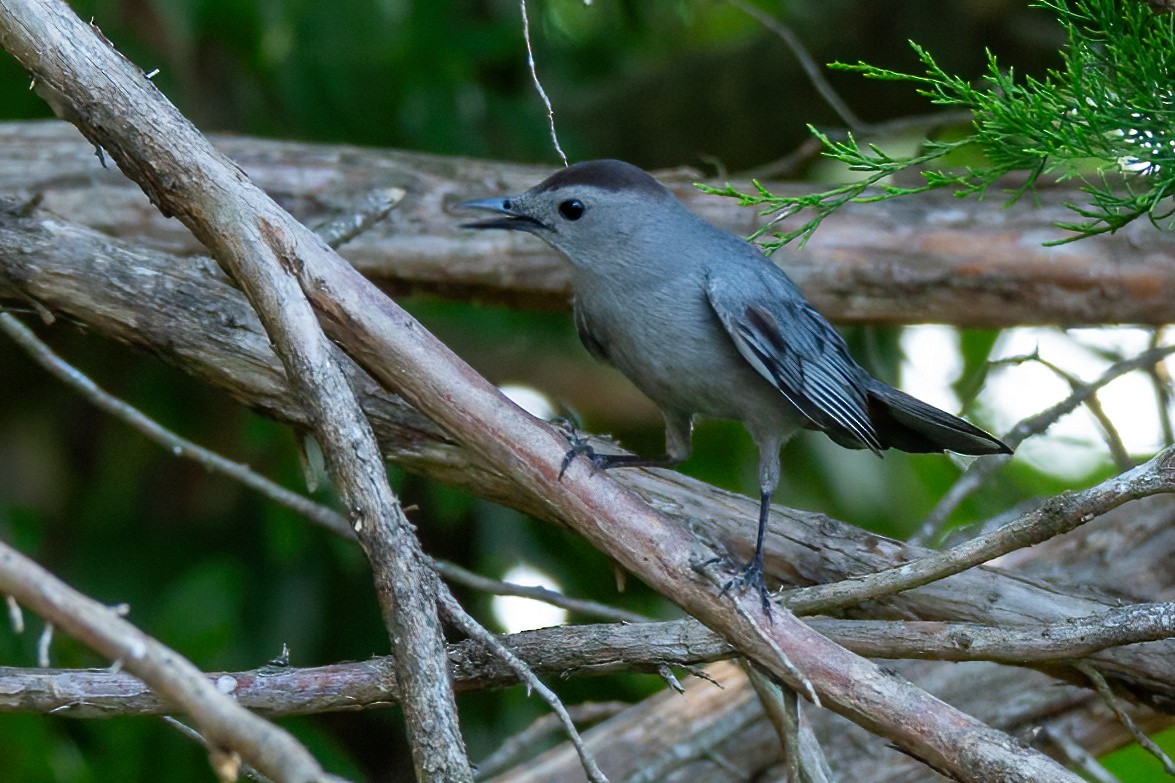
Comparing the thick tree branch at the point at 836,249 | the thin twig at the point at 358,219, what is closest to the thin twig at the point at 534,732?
the thick tree branch at the point at 836,249

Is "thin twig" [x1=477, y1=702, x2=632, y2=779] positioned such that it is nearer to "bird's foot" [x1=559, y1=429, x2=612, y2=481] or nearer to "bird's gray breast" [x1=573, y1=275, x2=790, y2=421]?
"bird's foot" [x1=559, y1=429, x2=612, y2=481]

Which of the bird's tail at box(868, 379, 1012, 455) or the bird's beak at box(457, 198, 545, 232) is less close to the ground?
the bird's beak at box(457, 198, 545, 232)

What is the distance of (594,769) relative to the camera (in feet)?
6.96

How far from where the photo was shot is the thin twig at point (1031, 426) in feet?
12.2

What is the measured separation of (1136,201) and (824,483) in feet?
10.9

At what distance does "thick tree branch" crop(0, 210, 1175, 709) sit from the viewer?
3094mm

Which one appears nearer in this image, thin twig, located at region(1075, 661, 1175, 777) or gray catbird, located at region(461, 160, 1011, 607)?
thin twig, located at region(1075, 661, 1175, 777)

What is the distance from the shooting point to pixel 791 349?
303cm

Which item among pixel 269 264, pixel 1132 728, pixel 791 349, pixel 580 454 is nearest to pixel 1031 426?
pixel 791 349

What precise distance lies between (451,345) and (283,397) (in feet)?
7.51

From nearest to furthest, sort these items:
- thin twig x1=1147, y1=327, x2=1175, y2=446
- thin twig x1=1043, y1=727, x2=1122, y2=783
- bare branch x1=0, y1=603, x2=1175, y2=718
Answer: bare branch x1=0, y1=603, x2=1175, y2=718 → thin twig x1=1043, y1=727, x2=1122, y2=783 → thin twig x1=1147, y1=327, x2=1175, y2=446

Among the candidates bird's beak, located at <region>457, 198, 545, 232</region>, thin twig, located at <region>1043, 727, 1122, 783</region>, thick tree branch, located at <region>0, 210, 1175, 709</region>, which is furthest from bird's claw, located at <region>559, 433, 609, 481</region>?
thin twig, located at <region>1043, 727, 1122, 783</region>

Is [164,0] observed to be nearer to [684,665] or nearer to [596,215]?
[596,215]

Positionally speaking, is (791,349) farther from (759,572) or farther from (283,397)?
(283,397)
